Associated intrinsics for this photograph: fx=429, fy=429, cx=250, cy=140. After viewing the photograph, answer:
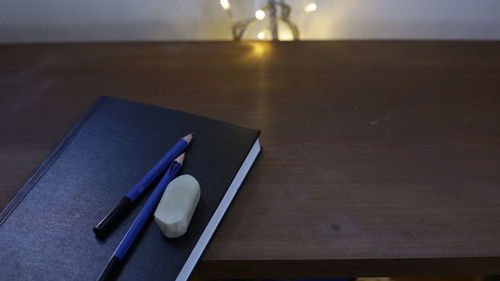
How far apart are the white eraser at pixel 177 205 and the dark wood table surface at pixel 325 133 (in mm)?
50

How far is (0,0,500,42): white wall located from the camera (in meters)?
0.77

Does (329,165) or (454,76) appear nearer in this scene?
(329,165)

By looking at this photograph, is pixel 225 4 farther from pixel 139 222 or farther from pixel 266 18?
pixel 139 222

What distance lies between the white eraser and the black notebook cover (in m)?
0.01

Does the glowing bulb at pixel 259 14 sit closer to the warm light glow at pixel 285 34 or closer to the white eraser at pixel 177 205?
the warm light glow at pixel 285 34

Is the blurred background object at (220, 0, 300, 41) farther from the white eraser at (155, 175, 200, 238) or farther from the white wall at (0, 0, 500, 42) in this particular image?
the white eraser at (155, 175, 200, 238)

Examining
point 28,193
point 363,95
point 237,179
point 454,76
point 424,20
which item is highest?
point 424,20

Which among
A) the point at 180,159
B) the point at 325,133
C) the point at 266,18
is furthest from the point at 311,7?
the point at 180,159

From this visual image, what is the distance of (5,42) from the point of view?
823 mm

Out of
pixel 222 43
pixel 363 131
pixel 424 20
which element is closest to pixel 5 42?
pixel 222 43

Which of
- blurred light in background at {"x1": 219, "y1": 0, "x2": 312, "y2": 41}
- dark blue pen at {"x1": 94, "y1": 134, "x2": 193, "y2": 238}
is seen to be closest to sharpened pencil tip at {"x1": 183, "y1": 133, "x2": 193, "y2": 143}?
dark blue pen at {"x1": 94, "y1": 134, "x2": 193, "y2": 238}

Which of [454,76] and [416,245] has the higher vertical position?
[454,76]

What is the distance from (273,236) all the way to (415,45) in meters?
0.45

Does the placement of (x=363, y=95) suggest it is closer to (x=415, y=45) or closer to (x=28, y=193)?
(x=415, y=45)
